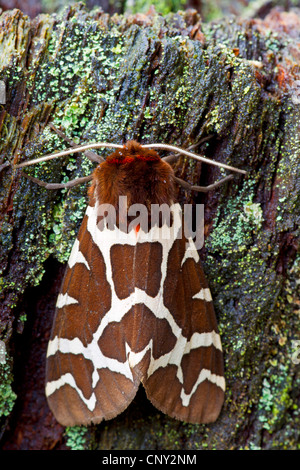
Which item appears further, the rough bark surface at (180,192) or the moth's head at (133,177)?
the rough bark surface at (180,192)

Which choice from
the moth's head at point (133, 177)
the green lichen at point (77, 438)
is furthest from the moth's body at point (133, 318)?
the green lichen at point (77, 438)

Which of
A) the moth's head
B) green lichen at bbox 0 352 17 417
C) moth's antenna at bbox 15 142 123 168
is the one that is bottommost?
green lichen at bbox 0 352 17 417

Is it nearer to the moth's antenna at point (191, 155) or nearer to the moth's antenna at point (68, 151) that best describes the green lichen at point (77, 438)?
the moth's antenna at point (68, 151)

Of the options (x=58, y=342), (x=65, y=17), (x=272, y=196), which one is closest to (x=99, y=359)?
(x=58, y=342)

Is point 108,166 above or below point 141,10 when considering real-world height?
below

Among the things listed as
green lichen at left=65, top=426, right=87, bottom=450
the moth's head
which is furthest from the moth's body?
green lichen at left=65, top=426, right=87, bottom=450

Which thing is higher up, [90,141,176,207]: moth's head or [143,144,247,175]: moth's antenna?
[143,144,247,175]: moth's antenna

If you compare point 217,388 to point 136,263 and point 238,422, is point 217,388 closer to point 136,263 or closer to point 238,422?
point 238,422

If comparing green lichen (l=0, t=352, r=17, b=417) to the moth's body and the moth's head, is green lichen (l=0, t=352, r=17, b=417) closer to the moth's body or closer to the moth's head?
the moth's body
